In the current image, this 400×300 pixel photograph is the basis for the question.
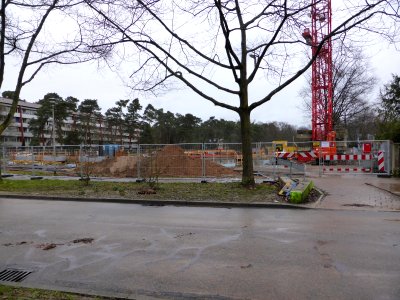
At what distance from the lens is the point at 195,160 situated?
2069 cm

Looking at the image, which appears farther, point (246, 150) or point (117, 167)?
point (117, 167)

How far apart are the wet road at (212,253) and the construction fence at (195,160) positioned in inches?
363

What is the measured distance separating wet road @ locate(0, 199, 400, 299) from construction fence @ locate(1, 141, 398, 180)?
9225mm

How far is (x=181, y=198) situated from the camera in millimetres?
13242

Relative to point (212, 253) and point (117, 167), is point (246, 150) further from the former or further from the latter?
point (117, 167)

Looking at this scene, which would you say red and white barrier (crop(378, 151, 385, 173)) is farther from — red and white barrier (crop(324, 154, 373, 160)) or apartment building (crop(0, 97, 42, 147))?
apartment building (crop(0, 97, 42, 147))

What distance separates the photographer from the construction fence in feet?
67.2

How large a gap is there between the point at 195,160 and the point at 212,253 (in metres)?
14.2

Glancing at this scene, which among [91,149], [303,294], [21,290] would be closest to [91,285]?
[21,290]

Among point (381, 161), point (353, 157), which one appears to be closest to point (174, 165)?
point (353, 157)

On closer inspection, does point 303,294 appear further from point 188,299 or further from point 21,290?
point 21,290

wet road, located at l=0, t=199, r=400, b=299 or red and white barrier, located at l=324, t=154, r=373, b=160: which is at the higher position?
red and white barrier, located at l=324, t=154, r=373, b=160

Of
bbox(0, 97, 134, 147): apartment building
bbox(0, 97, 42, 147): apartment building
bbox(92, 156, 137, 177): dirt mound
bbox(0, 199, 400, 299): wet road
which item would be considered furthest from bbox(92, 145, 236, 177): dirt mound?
bbox(0, 97, 42, 147): apartment building

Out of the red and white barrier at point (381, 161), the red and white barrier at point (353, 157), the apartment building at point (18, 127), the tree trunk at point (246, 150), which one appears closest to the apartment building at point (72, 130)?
the apartment building at point (18, 127)
